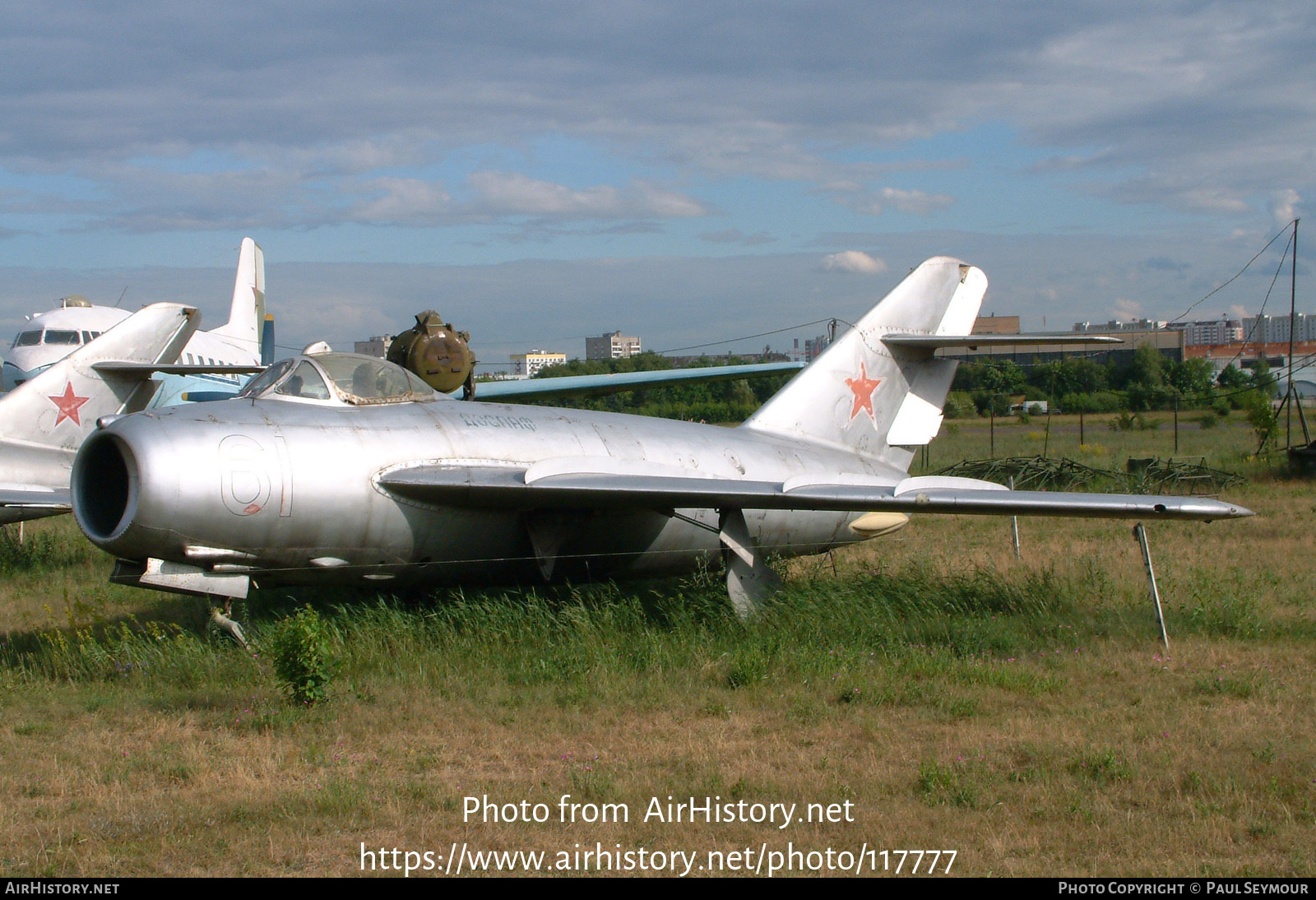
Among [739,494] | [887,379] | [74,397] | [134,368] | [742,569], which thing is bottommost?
[742,569]

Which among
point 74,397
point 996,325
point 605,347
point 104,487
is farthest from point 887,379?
point 605,347

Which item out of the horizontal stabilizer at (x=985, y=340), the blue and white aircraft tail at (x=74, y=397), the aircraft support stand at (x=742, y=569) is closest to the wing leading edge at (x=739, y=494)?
the aircraft support stand at (x=742, y=569)

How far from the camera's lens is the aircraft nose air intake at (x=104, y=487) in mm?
7652

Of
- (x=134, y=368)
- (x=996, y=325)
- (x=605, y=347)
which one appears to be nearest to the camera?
(x=134, y=368)

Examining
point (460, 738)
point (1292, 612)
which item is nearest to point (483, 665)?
point (460, 738)

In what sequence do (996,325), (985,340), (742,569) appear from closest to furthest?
(742,569) < (985,340) < (996,325)

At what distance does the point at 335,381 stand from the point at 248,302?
69.1 ft

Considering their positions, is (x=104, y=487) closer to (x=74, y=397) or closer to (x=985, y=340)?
(x=74, y=397)

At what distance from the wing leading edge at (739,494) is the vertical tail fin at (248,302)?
2016 cm

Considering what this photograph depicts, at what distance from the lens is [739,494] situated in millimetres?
8938

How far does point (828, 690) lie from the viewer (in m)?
7.72

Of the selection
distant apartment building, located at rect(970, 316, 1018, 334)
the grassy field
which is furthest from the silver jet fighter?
distant apartment building, located at rect(970, 316, 1018, 334)

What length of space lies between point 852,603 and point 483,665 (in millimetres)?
3567

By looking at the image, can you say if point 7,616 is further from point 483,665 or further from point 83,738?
point 483,665
